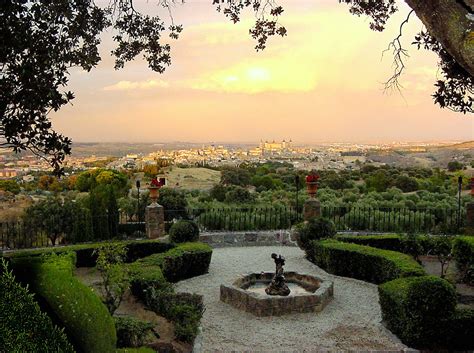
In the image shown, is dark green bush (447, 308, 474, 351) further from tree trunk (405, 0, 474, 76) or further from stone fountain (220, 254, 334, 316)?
tree trunk (405, 0, 474, 76)

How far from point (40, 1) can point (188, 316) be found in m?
4.76

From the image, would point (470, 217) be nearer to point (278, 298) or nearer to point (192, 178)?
point (278, 298)

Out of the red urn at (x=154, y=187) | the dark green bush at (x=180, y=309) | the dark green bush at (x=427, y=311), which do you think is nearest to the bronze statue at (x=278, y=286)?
the dark green bush at (x=180, y=309)

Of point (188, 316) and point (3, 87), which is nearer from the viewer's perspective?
point (3, 87)

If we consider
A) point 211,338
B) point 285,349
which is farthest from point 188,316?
point 285,349

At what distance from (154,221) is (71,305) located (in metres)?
11.2

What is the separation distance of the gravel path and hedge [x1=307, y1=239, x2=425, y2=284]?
238 mm

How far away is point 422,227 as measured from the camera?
1622cm

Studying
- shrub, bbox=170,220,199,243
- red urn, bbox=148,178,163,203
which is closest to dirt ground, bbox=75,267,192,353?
shrub, bbox=170,220,199,243

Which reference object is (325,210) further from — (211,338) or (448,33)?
(448,33)

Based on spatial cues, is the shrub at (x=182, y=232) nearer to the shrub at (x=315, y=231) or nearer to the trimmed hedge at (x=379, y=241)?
the shrub at (x=315, y=231)

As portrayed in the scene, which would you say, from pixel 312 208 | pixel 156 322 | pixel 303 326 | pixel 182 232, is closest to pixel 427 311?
pixel 303 326

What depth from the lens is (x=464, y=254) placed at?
34.9 ft

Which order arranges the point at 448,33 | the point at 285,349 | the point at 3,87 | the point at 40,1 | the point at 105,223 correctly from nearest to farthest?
the point at 448,33
the point at 3,87
the point at 40,1
the point at 285,349
the point at 105,223
